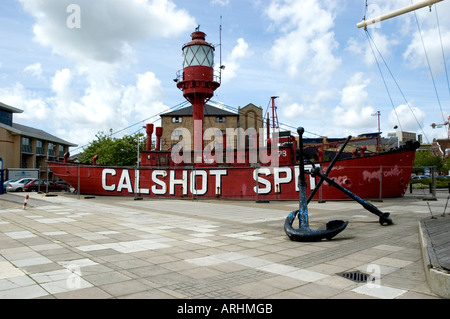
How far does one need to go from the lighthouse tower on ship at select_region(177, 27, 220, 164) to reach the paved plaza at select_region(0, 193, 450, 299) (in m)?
16.3

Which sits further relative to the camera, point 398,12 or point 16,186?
point 16,186

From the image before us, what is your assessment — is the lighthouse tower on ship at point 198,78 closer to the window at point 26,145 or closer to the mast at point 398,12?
the mast at point 398,12

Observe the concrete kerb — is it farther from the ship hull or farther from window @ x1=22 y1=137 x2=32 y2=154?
window @ x1=22 y1=137 x2=32 y2=154

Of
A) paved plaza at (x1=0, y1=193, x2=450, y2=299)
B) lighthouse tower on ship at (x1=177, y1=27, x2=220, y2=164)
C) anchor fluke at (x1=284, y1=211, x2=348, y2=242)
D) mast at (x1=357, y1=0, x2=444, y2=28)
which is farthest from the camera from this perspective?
lighthouse tower on ship at (x1=177, y1=27, x2=220, y2=164)

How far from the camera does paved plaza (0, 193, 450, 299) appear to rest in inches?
190

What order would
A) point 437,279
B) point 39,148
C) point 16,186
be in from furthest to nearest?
point 39,148, point 16,186, point 437,279

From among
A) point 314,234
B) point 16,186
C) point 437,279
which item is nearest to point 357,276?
point 437,279

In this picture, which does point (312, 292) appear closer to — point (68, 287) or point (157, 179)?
point (68, 287)

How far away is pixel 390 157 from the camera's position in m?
19.5

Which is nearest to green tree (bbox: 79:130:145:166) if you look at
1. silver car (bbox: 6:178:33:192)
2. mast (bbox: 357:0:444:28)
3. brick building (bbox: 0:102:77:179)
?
brick building (bbox: 0:102:77:179)

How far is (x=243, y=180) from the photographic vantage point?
22891 mm

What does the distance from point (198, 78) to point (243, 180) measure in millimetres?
9067

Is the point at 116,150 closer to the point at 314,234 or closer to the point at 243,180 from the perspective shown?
the point at 243,180

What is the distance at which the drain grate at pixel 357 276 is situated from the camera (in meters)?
5.38
